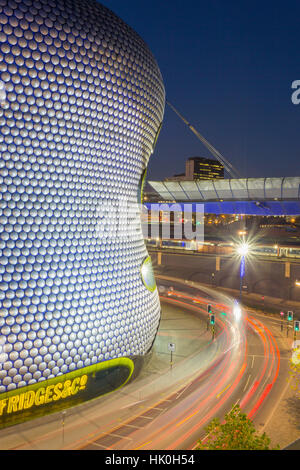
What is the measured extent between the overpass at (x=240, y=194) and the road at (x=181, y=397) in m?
13.0

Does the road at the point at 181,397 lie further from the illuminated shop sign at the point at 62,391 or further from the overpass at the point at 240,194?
the overpass at the point at 240,194

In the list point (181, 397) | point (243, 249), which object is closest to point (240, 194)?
point (243, 249)

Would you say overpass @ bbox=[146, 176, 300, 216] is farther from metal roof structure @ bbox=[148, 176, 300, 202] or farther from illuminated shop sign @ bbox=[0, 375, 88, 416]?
illuminated shop sign @ bbox=[0, 375, 88, 416]

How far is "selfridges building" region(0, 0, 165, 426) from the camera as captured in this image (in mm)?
14797

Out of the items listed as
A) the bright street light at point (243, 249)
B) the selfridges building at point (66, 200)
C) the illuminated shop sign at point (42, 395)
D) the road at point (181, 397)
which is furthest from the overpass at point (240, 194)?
the illuminated shop sign at point (42, 395)

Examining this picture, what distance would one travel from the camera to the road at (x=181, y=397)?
550 inches

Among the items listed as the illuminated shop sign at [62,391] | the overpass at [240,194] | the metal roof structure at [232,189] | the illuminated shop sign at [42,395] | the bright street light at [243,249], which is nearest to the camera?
the illuminated shop sign at [42,395]

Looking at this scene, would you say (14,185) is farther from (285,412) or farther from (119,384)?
(285,412)

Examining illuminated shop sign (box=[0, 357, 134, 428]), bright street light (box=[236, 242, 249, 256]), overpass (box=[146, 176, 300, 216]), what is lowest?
illuminated shop sign (box=[0, 357, 134, 428])

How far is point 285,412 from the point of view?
1617 cm

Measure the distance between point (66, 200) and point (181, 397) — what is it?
10090 mm

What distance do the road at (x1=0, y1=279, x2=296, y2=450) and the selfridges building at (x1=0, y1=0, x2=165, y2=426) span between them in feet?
3.64

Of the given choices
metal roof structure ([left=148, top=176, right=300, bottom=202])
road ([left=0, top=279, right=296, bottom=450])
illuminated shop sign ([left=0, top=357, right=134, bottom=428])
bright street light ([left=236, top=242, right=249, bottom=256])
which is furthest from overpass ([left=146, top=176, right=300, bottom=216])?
illuminated shop sign ([left=0, top=357, right=134, bottom=428])
